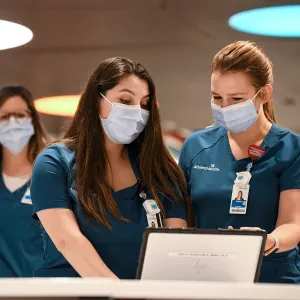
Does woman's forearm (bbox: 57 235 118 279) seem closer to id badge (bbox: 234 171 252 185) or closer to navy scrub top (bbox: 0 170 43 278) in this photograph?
id badge (bbox: 234 171 252 185)

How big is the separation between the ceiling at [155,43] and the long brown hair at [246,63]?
2378mm

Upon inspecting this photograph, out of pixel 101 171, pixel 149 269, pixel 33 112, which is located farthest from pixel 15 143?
pixel 149 269

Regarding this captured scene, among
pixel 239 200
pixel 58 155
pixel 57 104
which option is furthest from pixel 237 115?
pixel 57 104

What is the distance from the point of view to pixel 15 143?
3.99 m

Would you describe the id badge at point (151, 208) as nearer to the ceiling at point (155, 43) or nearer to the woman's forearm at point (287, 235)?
the woman's forearm at point (287, 235)

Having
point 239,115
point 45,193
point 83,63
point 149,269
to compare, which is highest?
point 83,63

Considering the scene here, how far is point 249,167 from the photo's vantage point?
282 centimetres

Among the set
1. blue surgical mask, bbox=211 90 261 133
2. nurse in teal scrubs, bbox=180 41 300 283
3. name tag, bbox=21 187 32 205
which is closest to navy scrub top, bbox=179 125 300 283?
nurse in teal scrubs, bbox=180 41 300 283

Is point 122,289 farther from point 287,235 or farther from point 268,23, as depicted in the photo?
point 268,23

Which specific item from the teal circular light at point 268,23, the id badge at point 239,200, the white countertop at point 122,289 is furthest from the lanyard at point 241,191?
the teal circular light at point 268,23

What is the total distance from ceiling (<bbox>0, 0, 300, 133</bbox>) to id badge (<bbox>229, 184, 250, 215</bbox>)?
2513 millimetres

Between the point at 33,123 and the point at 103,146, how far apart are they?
1.35m

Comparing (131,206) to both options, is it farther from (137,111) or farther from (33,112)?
(33,112)

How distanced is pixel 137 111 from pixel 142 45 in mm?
2812
